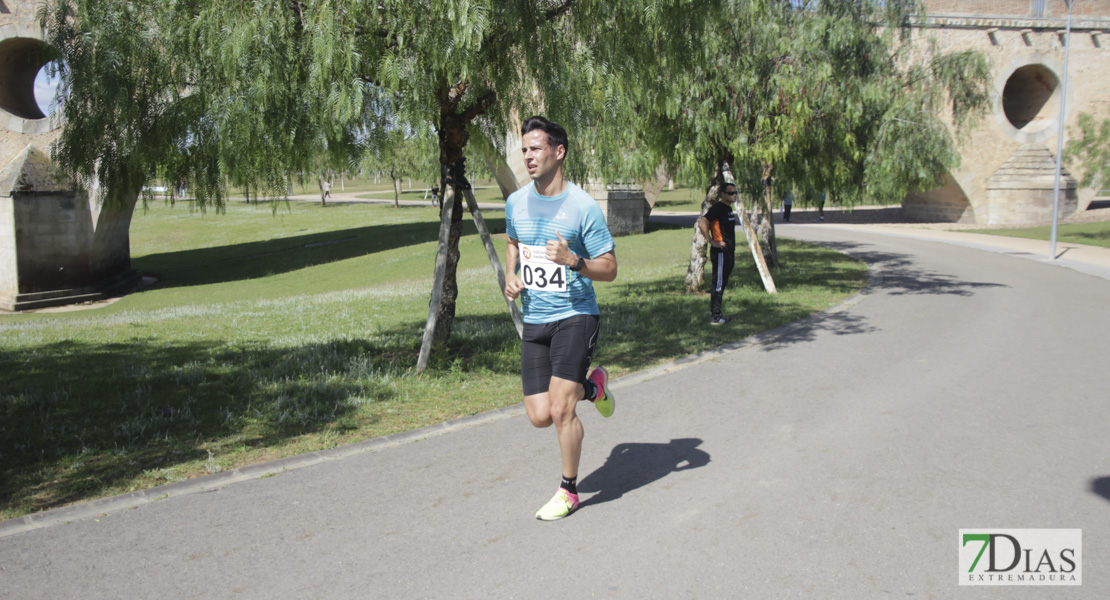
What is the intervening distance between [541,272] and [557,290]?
14 centimetres

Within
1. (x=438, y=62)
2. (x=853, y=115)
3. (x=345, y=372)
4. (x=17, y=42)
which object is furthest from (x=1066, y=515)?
(x=17, y=42)

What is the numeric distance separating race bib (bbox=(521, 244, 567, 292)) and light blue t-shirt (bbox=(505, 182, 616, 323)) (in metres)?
0.02

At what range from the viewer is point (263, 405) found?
6.48 m

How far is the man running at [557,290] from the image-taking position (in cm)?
419

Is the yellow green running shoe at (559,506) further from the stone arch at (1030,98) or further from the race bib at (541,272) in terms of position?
the stone arch at (1030,98)

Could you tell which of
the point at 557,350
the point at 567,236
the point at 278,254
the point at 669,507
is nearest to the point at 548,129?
the point at 567,236

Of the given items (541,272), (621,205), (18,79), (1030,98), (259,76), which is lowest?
(541,272)

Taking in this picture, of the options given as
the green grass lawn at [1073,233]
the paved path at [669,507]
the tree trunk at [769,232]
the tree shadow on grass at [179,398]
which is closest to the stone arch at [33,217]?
the tree shadow on grass at [179,398]

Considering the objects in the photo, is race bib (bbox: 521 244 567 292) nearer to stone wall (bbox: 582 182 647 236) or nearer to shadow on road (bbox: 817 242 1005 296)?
shadow on road (bbox: 817 242 1005 296)

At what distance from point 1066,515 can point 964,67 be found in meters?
10.9

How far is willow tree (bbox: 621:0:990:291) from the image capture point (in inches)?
470

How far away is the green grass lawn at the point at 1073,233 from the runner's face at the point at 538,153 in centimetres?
Answer: 2350

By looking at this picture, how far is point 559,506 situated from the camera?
4223 millimetres

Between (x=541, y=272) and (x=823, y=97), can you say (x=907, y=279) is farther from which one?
(x=541, y=272)
